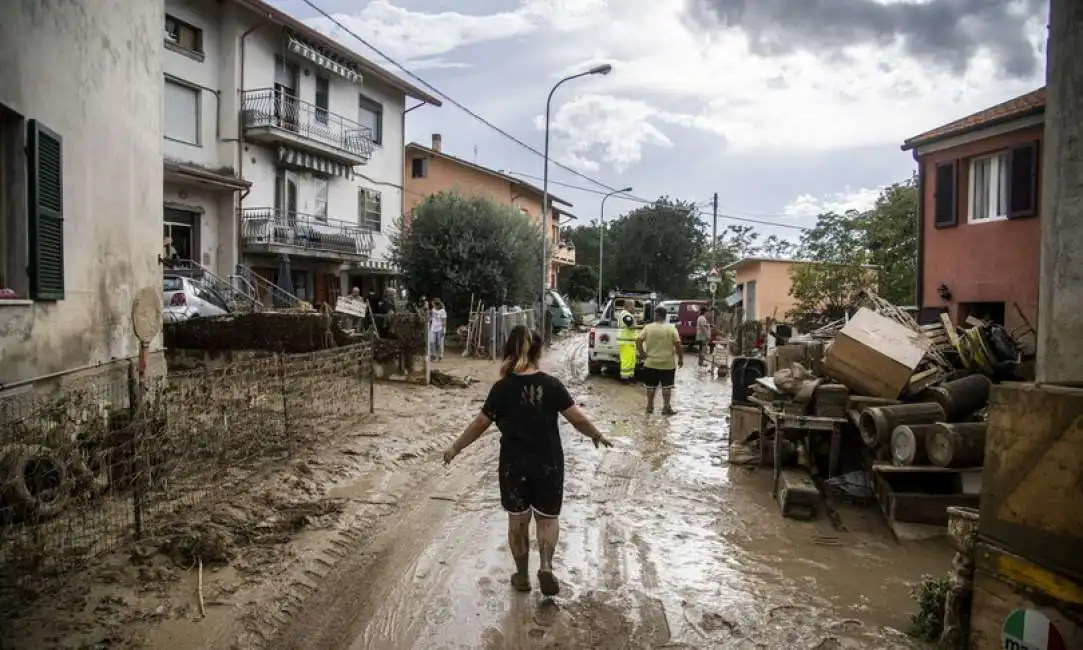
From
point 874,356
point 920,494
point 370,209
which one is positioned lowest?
point 920,494

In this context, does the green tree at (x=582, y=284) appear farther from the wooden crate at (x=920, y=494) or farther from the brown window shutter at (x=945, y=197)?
the wooden crate at (x=920, y=494)

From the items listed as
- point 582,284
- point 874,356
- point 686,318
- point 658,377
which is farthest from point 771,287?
point 874,356

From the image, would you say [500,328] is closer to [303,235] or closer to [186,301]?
[186,301]

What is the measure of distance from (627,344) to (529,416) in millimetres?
10657

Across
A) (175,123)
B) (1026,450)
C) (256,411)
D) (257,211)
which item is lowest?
(256,411)

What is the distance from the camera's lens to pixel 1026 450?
290cm

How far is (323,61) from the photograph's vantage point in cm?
2586

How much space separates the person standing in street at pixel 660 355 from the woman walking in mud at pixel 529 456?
743cm

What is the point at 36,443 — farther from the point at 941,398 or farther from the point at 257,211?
the point at 257,211

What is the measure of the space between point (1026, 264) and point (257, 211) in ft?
69.6

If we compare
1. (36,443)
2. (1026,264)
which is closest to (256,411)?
(36,443)

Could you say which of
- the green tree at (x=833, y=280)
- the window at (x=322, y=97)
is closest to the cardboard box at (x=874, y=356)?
the green tree at (x=833, y=280)

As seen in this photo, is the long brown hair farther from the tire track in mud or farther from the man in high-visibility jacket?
the man in high-visibility jacket

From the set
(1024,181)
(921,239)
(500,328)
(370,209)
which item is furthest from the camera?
(370,209)
